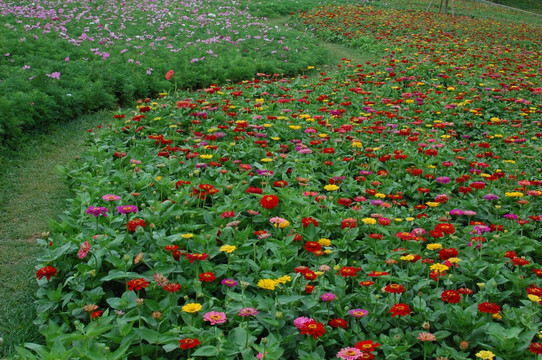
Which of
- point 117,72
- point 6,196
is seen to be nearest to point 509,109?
point 117,72

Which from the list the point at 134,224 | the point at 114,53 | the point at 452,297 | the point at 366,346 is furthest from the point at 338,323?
the point at 114,53

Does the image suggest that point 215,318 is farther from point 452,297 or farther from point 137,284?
point 452,297

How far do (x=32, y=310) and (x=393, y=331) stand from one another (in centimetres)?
205

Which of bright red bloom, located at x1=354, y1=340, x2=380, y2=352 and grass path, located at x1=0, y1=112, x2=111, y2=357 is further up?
bright red bloom, located at x1=354, y1=340, x2=380, y2=352

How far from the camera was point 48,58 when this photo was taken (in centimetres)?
729

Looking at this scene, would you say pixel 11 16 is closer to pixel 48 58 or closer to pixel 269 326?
pixel 48 58

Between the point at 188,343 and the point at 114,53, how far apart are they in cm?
695

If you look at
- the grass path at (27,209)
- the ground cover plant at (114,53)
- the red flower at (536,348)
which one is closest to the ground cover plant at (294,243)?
the red flower at (536,348)

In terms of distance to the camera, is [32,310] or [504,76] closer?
[32,310]

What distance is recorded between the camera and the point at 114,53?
808 centimetres

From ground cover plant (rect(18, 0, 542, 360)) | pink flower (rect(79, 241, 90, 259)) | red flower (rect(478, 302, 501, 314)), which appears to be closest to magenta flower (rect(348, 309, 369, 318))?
ground cover plant (rect(18, 0, 542, 360))

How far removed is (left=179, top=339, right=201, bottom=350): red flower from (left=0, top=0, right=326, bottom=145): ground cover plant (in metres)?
3.93

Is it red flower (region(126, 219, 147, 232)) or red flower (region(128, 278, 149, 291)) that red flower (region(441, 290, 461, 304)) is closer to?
red flower (region(128, 278, 149, 291))

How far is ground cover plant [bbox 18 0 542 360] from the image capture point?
92.5 inches
